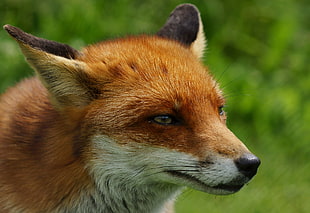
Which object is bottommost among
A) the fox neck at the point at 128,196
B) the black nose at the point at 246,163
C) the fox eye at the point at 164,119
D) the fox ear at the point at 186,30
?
the fox neck at the point at 128,196

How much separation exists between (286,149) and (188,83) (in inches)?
172

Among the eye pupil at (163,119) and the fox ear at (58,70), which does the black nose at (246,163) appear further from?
the fox ear at (58,70)

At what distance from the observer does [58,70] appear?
4820 millimetres

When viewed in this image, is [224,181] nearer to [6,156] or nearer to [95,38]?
[6,156]

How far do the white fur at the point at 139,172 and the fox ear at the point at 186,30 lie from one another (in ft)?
4.71

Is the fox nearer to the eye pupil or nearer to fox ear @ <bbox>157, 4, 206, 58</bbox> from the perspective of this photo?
the eye pupil

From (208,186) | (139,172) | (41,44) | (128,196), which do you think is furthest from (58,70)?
(208,186)

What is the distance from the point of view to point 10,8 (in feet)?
31.4

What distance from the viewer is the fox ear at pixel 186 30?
19.4 feet

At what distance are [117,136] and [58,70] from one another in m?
0.69

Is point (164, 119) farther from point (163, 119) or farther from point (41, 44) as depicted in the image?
point (41, 44)

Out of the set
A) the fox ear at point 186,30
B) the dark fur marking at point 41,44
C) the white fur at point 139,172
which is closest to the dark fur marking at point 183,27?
the fox ear at point 186,30

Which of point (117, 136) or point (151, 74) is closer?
point (117, 136)

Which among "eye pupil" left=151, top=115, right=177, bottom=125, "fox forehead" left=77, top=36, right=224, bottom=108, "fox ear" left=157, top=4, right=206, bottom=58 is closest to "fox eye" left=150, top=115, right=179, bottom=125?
"eye pupil" left=151, top=115, right=177, bottom=125
